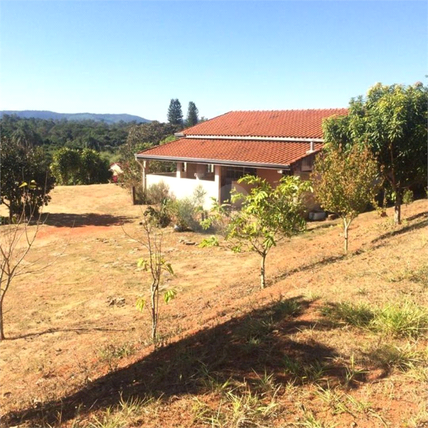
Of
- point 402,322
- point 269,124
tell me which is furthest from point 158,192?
point 402,322

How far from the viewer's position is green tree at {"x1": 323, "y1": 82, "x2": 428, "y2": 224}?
1139cm

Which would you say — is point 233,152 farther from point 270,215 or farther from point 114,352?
point 114,352

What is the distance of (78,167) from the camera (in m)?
39.0

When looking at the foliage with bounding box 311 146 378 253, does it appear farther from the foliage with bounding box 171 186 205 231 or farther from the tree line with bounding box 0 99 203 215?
the tree line with bounding box 0 99 203 215

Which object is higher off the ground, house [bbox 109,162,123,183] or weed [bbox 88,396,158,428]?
house [bbox 109,162,123,183]

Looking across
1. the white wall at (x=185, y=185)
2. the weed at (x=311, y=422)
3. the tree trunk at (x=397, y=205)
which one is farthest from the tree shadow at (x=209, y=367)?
the white wall at (x=185, y=185)

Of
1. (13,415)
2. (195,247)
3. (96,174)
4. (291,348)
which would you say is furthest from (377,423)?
(96,174)

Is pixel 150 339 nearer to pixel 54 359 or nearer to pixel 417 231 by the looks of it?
pixel 54 359

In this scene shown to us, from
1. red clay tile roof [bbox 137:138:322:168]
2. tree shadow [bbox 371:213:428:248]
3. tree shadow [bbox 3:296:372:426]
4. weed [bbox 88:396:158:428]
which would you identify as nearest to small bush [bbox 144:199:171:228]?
red clay tile roof [bbox 137:138:322:168]

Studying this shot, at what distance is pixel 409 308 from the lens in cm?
481

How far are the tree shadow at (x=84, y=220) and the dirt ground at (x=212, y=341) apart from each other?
19.9ft

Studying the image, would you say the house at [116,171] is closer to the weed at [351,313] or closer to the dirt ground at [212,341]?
the dirt ground at [212,341]

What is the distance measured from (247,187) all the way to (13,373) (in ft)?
48.7

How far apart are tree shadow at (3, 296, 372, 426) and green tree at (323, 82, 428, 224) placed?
802cm
